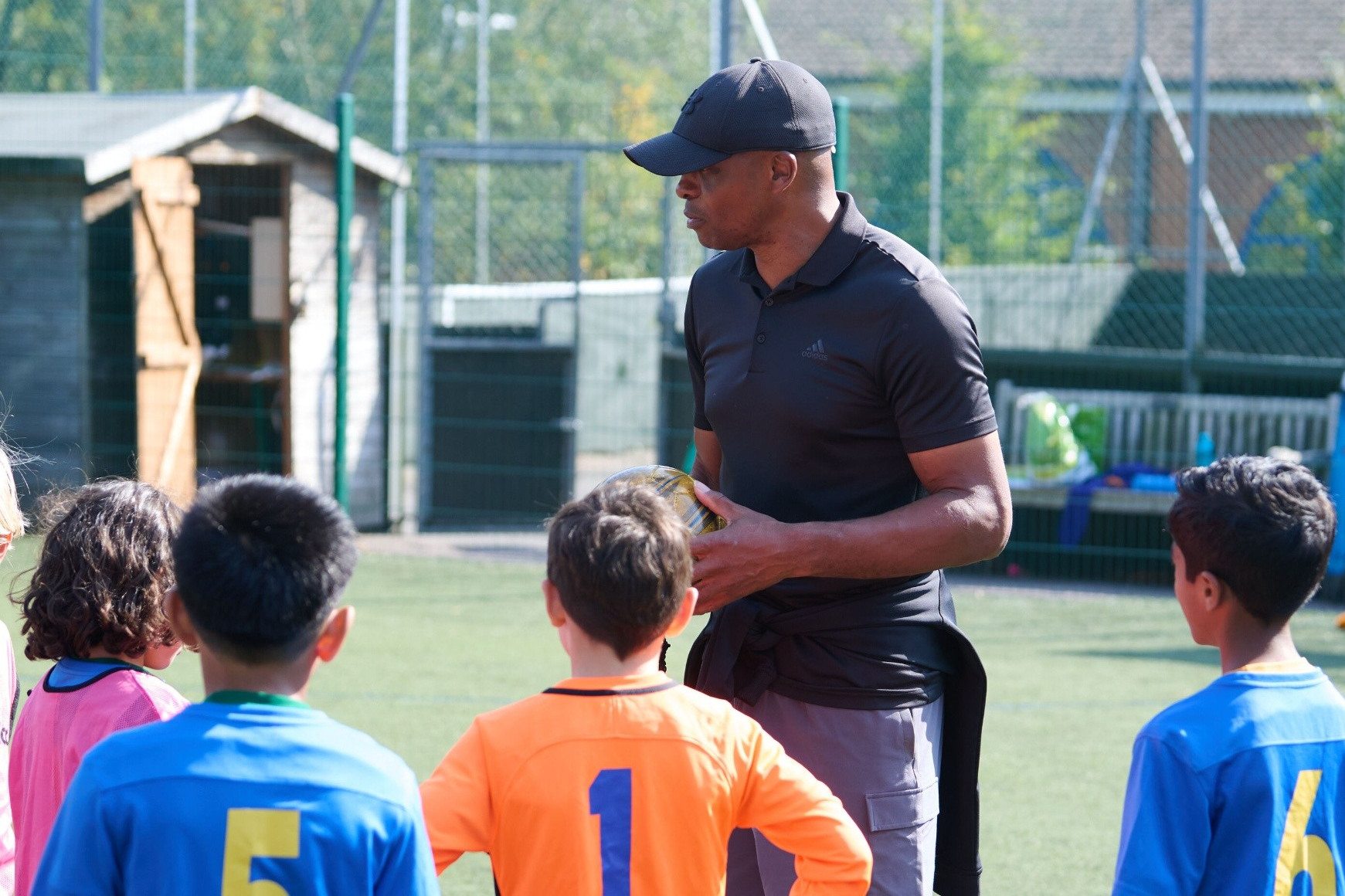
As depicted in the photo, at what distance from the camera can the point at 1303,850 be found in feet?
7.45

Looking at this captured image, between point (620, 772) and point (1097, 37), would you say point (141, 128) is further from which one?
point (1097, 37)

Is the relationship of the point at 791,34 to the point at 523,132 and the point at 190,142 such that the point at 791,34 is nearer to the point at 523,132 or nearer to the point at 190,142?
the point at 523,132

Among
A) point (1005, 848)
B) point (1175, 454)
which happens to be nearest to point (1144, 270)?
point (1175, 454)

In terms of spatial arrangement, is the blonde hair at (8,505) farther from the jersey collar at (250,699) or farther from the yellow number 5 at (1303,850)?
the yellow number 5 at (1303,850)

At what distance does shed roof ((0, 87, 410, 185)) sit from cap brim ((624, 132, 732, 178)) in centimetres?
838

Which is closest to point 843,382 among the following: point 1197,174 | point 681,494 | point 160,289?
point 681,494

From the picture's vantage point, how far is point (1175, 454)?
10070 mm

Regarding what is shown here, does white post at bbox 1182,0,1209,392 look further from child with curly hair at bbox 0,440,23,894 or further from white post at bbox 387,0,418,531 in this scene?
child with curly hair at bbox 0,440,23,894

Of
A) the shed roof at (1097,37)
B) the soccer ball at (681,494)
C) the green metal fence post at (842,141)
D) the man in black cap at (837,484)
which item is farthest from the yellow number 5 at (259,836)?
the shed roof at (1097,37)

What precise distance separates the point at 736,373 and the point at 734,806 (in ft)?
2.96

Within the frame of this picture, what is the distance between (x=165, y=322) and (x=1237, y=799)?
32.6 ft

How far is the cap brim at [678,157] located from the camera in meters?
2.84

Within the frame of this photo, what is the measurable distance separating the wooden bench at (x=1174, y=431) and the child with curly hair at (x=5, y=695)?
25.7ft

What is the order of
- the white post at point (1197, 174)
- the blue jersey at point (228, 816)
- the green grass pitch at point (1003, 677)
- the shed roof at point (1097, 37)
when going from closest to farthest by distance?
the blue jersey at point (228, 816) → the green grass pitch at point (1003, 677) → the white post at point (1197, 174) → the shed roof at point (1097, 37)
